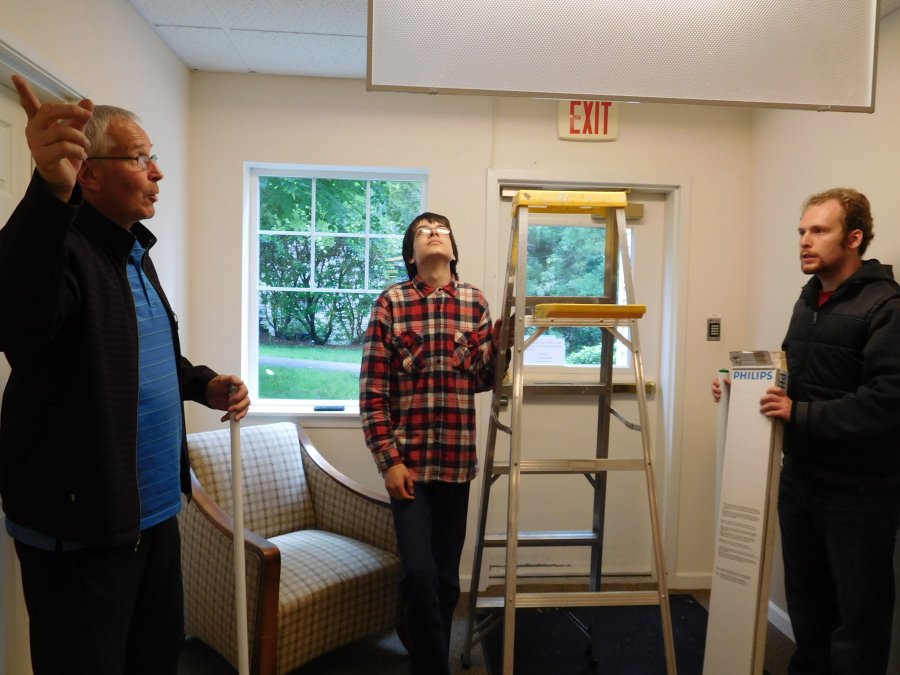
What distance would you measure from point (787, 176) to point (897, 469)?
1455mm

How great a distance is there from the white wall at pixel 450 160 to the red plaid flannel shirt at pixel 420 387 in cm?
95

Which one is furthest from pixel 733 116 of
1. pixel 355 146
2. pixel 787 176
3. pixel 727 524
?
pixel 727 524

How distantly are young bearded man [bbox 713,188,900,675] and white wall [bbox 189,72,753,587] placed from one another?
40.7 inches

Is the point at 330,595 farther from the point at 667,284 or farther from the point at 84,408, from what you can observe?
the point at 667,284

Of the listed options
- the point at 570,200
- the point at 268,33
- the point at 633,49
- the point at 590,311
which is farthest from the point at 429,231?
the point at 268,33

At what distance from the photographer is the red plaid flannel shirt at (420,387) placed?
180 centimetres

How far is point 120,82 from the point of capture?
209 cm

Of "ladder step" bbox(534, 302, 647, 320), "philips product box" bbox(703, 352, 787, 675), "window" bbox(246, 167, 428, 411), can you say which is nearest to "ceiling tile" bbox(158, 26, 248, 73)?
"window" bbox(246, 167, 428, 411)

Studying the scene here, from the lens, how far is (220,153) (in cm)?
274

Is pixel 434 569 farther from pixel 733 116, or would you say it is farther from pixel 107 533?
pixel 733 116

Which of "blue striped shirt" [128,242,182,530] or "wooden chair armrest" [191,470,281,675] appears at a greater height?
"blue striped shirt" [128,242,182,530]

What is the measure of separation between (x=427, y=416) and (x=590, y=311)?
1.94 ft

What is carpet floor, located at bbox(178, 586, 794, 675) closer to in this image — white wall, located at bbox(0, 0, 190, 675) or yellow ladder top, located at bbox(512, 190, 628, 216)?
white wall, located at bbox(0, 0, 190, 675)

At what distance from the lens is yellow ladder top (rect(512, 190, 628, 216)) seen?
1758mm
